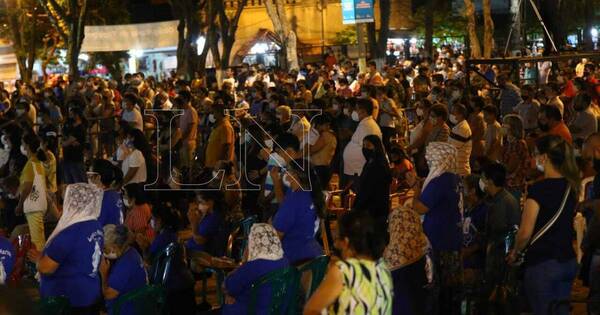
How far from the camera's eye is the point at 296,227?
305 inches

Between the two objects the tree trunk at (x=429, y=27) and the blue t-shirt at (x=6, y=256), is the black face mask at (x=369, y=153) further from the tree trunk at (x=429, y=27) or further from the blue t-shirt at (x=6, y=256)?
the tree trunk at (x=429, y=27)

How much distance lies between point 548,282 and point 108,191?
3976mm

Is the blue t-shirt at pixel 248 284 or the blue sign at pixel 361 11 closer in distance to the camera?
the blue t-shirt at pixel 248 284

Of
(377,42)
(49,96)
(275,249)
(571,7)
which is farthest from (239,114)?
(571,7)

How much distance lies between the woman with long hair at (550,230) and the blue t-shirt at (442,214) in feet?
3.99

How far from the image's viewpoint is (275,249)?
6695 mm

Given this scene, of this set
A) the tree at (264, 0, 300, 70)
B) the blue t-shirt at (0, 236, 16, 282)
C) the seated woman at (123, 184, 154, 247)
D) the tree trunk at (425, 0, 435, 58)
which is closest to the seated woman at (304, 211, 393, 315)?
the blue t-shirt at (0, 236, 16, 282)

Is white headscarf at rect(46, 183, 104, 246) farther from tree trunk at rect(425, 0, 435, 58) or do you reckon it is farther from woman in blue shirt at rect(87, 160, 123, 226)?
tree trunk at rect(425, 0, 435, 58)

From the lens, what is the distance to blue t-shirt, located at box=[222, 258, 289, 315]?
6.68 metres

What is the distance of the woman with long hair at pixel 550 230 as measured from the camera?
6.46m

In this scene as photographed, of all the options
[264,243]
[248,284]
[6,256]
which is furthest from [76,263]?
[264,243]

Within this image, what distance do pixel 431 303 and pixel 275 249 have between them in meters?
1.31

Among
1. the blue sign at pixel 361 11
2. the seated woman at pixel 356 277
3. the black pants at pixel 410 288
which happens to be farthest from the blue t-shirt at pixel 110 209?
the blue sign at pixel 361 11

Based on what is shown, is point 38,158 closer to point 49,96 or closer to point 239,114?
point 239,114
